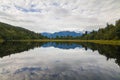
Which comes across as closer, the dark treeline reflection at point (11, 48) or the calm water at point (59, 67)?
the calm water at point (59, 67)

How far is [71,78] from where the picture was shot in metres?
18.7

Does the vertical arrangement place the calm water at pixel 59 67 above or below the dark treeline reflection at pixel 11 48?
above

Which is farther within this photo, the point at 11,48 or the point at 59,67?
the point at 11,48

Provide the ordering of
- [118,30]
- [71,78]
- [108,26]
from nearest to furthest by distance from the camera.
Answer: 1. [71,78]
2. [118,30]
3. [108,26]

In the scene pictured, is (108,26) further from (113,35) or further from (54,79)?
(54,79)

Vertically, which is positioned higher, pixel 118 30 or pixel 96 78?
pixel 118 30

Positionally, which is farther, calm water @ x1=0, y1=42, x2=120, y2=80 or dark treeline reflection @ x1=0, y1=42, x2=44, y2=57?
dark treeline reflection @ x1=0, y1=42, x2=44, y2=57

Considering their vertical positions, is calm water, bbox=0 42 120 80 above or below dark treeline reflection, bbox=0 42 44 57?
above

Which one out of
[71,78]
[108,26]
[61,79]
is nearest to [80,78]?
[71,78]

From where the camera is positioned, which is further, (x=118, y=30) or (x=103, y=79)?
(x=118, y=30)

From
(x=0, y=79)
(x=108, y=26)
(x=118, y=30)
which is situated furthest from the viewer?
(x=108, y=26)

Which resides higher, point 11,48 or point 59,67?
point 59,67

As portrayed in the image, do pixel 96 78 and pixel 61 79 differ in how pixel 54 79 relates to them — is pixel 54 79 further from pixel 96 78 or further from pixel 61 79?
pixel 96 78

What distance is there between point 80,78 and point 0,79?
8950mm
